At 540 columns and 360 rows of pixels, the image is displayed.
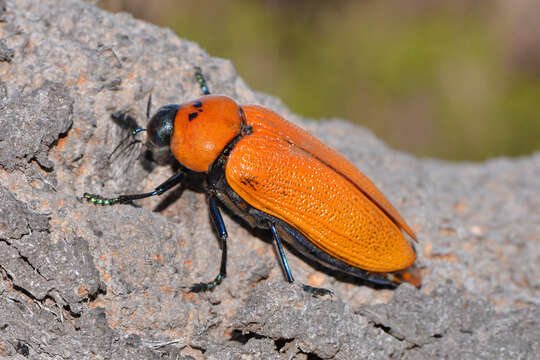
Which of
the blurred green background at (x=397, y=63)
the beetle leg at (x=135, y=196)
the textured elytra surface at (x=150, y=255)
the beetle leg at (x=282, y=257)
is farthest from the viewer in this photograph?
the blurred green background at (x=397, y=63)

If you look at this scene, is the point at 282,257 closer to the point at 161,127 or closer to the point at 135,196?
the point at 135,196

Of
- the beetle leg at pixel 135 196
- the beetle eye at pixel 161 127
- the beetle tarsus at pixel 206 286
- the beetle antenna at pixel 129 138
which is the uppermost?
the beetle eye at pixel 161 127

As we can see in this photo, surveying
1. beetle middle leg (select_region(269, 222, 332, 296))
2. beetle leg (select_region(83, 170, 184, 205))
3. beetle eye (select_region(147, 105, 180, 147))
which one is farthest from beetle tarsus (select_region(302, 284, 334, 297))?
beetle eye (select_region(147, 105, 180, 147))

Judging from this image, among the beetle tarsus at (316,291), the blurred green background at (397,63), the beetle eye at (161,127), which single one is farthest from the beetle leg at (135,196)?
the blurred green background at (397,63)

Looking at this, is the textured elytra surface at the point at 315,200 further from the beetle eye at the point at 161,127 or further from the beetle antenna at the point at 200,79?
the beetle antenna at the point at 200,79

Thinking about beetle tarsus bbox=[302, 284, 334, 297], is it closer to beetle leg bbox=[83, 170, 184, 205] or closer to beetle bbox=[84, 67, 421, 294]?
beetle bbox=[84, 67, 421, 294]

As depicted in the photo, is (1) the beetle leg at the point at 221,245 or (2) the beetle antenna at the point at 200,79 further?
(2) the beetle antenna at the point at 200,79

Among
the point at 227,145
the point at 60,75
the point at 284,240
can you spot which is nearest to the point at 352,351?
the point at 284,240

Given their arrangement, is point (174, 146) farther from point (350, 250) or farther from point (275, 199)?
point (350, 250)
